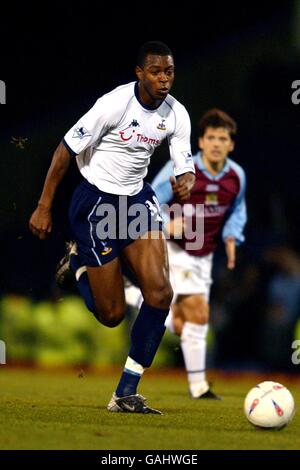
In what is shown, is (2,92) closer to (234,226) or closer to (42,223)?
(234,226)

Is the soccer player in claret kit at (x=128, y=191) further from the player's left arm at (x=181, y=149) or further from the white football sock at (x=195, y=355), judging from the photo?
the white football sock at (x=195, y=355)

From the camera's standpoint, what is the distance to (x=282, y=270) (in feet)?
43.3

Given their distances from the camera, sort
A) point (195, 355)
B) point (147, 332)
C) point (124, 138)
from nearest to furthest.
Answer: point (147, 332) → point (124, 138) → point (195, 355)

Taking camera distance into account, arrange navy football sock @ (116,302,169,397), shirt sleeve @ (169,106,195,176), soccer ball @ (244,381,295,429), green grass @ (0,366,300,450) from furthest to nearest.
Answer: shirt sleeve @ (169,106,195,176) → navy football sock @ (116,302,169,397) → soccer ball @ (244,381,295,429) → green grass @ (0,366,300,450)

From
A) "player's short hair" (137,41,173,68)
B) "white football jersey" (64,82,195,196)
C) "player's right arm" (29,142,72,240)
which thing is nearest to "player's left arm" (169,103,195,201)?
"white football jersey" (64,82,195,196)

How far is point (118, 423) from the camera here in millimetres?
6445

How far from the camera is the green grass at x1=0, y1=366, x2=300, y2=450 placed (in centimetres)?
559

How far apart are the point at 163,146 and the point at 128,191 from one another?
6.67m

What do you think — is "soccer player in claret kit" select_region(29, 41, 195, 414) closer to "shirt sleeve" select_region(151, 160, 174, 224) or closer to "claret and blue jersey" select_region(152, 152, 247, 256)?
"shirt sleeve" select_region(151, 160, 174, 224)

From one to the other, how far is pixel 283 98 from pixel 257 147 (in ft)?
2.56

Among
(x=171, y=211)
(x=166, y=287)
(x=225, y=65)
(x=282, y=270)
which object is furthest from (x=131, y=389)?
(x=225, y=65)

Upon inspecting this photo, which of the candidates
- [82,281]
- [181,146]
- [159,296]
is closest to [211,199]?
[82,281]
